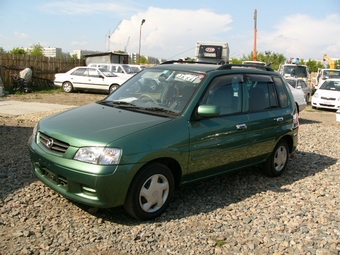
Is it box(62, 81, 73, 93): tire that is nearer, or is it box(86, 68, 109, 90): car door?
box(86, 68, 109, 90): car door

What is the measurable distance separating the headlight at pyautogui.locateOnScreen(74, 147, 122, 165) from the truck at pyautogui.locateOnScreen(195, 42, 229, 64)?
18.5m

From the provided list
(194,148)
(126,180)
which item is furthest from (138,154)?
(194,148)

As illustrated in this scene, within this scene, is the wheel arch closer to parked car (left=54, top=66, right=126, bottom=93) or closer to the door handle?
the door handle

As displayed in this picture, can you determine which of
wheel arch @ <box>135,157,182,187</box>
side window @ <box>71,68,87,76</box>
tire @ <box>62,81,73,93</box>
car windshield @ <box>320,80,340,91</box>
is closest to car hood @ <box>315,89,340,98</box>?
car windshield @ <box>320,80,340,91</box>

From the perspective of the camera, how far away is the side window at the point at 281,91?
602 cm

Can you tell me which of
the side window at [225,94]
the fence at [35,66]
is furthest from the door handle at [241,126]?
the fence at [35,66]

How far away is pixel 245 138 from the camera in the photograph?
504 centimetres

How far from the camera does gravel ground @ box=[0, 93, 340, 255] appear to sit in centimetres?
352

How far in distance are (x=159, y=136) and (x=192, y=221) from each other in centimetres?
107

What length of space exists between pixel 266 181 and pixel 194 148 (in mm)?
2111

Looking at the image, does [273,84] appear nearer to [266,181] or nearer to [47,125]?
[266,181]

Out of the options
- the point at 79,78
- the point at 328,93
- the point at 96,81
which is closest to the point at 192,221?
the point at 328,93

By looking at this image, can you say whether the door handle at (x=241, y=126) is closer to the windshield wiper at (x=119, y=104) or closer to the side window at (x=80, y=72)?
the windshield wiper at (x=119, y=104)

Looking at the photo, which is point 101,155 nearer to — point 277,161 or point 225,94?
point 225,94
